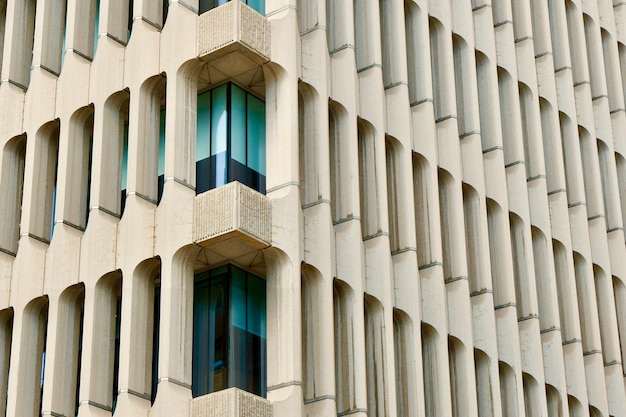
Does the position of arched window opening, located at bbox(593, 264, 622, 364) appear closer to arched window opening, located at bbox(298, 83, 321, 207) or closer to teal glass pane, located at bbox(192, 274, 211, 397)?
arched window opening, located at bbox(298, 83, 321, 207)

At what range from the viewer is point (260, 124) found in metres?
37.5

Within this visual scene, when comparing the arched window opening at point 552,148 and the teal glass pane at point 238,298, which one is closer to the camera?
the teal glass pane at point 238,298

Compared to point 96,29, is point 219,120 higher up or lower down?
lower down

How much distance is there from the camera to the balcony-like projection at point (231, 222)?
112 ft

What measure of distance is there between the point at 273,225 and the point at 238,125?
344cm

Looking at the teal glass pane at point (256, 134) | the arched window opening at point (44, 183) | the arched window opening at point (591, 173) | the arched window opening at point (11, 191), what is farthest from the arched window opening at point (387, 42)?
the arched window opening at point (591, 173)

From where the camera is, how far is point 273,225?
34.9 metres

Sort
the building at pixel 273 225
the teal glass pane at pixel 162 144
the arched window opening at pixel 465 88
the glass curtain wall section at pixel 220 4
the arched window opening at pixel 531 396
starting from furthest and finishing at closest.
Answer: the arched window opening at pixel 465 88 → the arched window opening at pixel 531 396 → the glass curtain wall section at pixel 220 4 → the teal glass pane at pixel 162 144 → the building at pixel 273 225

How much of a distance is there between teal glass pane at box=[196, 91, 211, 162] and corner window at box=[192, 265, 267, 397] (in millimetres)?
3262

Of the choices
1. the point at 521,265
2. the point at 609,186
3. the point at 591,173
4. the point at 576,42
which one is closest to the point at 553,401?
the point at 521,265

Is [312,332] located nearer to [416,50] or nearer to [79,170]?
[79,170]

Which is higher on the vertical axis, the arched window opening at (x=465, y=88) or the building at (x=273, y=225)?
the arched window opening at (x=465, y=88)

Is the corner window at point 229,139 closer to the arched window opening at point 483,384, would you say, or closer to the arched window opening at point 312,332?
the arched window opening at point 312,332

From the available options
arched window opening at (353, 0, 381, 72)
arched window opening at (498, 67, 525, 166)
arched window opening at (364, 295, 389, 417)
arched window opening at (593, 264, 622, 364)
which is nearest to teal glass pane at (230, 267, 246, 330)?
arched window opening at (364, 295, 389, 417)
